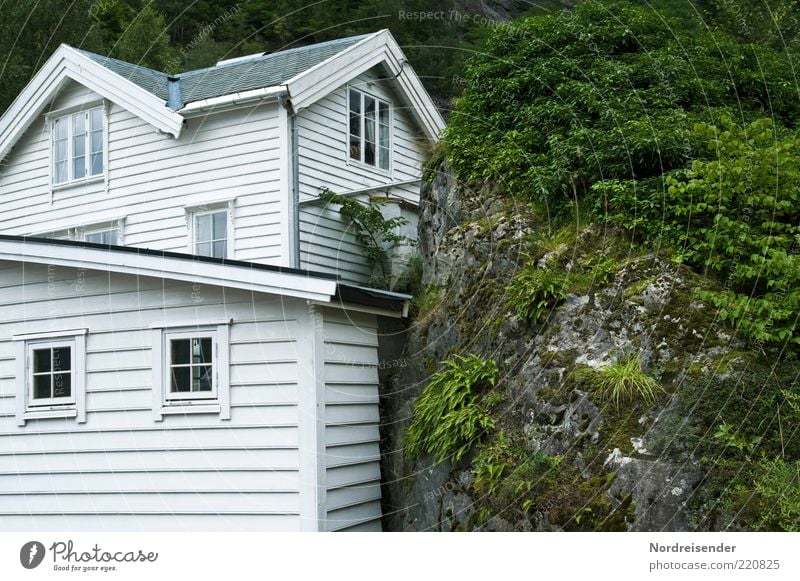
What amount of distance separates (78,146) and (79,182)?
0.76 m

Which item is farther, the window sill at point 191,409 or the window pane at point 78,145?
the window pane at point 78,145

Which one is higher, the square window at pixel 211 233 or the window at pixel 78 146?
the window at pixel 78 146

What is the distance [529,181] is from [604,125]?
1276 mm

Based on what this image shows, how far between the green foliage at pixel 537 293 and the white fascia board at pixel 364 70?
509 cm

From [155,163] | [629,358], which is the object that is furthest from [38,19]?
[629,358]

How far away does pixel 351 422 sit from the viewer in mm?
10172

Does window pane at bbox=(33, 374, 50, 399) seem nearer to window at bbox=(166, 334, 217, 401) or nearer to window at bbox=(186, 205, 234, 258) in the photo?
window at bbox=(166, 334, 217, 401)

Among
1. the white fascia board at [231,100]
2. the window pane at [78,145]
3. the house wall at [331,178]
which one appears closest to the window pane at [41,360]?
the house wall at [331,178]

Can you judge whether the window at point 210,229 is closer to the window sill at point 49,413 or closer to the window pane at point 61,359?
the window pane at point 61,359

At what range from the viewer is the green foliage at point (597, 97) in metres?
10.0

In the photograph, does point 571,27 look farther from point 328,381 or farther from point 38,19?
point 38,19

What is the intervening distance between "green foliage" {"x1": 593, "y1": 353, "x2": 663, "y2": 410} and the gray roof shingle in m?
7.79

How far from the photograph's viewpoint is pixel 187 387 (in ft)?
33.1

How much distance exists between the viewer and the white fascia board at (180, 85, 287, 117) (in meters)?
13.0
